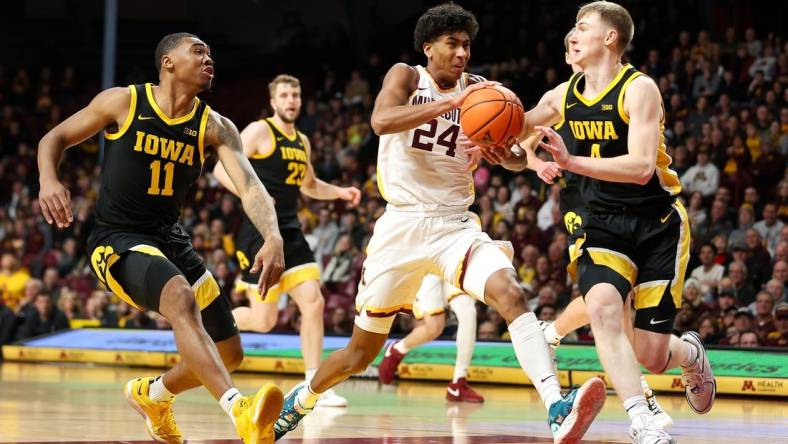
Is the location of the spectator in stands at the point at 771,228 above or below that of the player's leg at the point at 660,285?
below

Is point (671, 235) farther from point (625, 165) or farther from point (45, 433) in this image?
point (45, 433)

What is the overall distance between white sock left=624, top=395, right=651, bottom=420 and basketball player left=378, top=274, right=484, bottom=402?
444 centimetres

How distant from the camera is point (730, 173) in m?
14.7

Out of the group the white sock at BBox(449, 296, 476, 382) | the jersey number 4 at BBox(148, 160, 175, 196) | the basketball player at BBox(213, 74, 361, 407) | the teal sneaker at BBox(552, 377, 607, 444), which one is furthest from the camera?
the white sock at BBox(449, 296, 476, 382)

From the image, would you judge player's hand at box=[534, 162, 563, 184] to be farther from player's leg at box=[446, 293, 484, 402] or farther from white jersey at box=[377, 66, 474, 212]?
player's leg at box=[446, 293, 484, 402]

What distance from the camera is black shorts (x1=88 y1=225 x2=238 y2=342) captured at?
20.5 feet

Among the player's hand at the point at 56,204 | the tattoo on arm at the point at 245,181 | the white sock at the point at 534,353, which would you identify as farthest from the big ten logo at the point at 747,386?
the player's hand at the point at 56,204

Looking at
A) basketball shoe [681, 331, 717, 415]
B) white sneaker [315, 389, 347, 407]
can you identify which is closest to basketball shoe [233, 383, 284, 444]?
basketball shoe [681, 331, 717, 415]

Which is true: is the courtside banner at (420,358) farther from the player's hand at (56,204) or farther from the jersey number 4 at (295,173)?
the player's hand at (56,204)

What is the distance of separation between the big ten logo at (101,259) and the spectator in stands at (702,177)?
9598mm

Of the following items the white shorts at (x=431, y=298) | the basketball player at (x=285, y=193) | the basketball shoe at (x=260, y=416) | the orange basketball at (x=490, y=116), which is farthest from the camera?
the white shorts at (x=431, y=298)

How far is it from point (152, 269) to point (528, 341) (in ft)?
6.50

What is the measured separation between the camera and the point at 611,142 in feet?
21.5

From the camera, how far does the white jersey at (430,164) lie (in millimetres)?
6582
